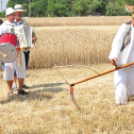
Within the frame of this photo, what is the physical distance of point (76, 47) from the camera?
9.12m

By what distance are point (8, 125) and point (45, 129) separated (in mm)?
579

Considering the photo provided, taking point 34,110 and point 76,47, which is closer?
point 34,110

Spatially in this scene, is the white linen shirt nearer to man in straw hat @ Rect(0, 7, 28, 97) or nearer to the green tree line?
man in straw hat @ Rect(0, 7, 28, 97)

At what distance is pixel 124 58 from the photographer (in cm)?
465

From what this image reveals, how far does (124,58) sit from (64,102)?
1257 millimetres

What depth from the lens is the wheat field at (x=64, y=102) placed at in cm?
404

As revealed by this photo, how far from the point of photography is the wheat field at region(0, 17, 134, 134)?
4043mm

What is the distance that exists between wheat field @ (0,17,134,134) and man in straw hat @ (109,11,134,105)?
0.18 meters

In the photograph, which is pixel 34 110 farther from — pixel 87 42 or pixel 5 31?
pixel 87 42

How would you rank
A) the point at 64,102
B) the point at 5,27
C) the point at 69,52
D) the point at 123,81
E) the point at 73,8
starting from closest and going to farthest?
the point at 123,81
the point at 64,102
the point at 5,27
the point at 69,52
the point at 73,8

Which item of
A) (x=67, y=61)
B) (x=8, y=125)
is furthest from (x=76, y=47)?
(x=8, y=125)

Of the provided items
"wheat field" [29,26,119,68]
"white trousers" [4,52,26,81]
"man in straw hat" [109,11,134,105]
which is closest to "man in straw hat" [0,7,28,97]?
"white trousers" [4,52,26,81]

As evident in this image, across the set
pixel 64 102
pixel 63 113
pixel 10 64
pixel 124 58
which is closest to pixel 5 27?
pixel 10 64

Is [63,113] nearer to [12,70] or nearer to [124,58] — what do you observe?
[124,58]
